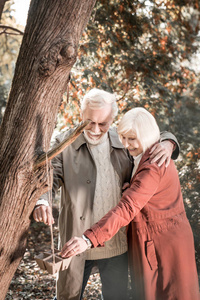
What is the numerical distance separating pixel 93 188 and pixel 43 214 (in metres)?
0.50

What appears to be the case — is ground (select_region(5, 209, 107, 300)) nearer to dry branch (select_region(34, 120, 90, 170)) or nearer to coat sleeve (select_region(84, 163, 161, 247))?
coat sleeve (select_region(84, 163, 161, 247))

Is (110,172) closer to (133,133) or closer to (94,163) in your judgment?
(94,163)

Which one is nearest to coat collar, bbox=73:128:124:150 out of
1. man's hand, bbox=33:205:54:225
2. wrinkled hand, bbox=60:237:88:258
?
man's hand, bbox=33:205:54:225

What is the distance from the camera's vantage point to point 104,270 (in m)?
2.50

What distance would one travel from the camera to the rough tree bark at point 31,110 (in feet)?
6.32

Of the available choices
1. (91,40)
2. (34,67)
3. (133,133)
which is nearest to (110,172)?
(133,133)

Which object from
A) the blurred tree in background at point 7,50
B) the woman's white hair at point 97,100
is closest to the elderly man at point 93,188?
the woman's white hair at point 97,100

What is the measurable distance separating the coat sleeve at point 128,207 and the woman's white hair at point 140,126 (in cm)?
21

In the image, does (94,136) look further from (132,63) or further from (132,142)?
(132,63)

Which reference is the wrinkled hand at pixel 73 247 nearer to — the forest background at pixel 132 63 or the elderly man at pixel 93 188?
the elderly man at pixel 93 188

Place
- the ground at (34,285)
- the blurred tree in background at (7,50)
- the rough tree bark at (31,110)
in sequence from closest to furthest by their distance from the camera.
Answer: the rough tree bark at (31,110), the ground at (34,285), the blurred tree in background at (7,50)

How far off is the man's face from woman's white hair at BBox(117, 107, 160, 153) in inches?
10.0

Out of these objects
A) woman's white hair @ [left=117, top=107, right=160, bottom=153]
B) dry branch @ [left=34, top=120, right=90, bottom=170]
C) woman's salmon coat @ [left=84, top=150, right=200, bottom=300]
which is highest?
woman's white hair @ [left=117, top=107, right=160, bottom=153]

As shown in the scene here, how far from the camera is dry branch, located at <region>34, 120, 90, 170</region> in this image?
180cm
